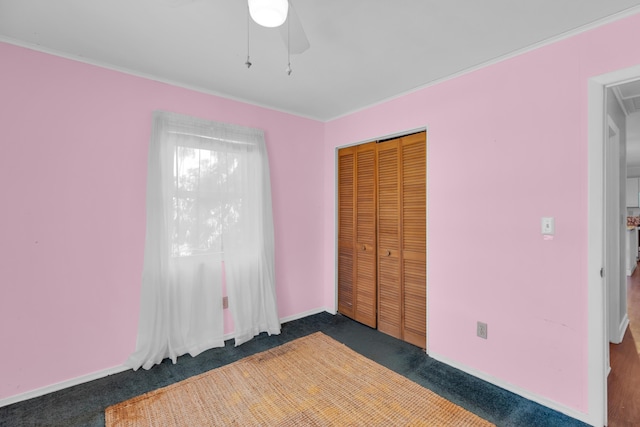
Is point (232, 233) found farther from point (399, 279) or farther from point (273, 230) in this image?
point (399, 279)

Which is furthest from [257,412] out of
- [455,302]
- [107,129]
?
[107,129]

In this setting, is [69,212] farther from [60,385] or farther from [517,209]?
[517,209]

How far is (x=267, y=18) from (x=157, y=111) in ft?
5.84

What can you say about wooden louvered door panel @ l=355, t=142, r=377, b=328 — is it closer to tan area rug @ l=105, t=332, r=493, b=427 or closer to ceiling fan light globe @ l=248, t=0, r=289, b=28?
tan area rug @ l=105, t=332, r=493, b=427

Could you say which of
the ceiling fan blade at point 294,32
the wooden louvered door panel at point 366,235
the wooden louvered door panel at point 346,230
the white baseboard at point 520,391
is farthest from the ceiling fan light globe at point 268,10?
the white baseboard at point 520,391

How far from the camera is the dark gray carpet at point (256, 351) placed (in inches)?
72.2

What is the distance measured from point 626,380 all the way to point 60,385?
13.5 ft

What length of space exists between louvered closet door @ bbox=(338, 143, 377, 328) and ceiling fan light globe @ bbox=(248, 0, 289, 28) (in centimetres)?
216

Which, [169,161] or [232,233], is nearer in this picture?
[169,161]

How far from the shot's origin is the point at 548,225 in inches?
76.0

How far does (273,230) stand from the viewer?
313 cm

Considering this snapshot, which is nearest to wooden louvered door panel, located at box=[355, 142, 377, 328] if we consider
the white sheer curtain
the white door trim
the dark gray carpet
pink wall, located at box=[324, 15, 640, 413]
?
the dark gray carpet


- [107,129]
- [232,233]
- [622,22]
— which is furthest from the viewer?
[232,233]

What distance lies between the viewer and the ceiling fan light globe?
1070mm
